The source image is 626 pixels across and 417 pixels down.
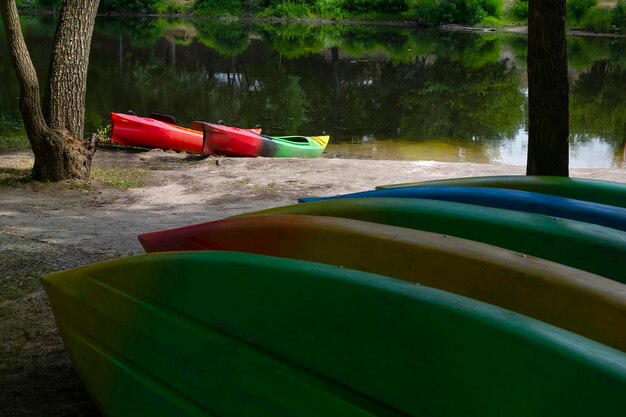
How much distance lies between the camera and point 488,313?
6.63 feet

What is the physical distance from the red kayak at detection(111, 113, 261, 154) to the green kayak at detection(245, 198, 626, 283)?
10.3 metres

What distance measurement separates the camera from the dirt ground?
3.21m

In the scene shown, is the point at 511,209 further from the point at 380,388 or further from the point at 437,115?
the point at 437,115

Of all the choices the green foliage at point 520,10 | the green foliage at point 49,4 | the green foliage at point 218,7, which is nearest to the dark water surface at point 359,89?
the green foliage at point 520,10

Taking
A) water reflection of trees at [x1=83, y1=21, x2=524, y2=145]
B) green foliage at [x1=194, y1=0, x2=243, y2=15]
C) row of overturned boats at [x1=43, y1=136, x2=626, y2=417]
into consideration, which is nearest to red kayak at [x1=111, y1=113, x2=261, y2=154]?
water reflection of trees at [x1=83, y1=21, x2=524, y2=145]

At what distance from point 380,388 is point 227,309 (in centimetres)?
57

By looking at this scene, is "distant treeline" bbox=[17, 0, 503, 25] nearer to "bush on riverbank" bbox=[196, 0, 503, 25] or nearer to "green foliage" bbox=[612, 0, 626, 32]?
"bush on riverbank" bbox=[196, 0, 503, 25]

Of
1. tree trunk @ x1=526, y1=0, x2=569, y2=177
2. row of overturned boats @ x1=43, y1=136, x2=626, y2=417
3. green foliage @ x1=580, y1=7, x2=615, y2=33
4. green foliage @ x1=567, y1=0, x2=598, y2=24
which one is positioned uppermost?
green foliage @ x1=567, y1=0, x2=598, y2=24

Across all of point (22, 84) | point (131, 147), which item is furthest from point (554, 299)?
point (131, 147)

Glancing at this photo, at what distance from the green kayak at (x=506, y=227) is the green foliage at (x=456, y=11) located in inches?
1823

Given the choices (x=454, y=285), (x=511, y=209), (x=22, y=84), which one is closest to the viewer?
(x=454, y=285)

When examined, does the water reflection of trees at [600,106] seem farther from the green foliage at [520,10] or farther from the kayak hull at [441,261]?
the green foliage at [520,10]

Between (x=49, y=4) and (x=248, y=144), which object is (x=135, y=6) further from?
(x=248, y=144)

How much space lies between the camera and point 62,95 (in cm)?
891
